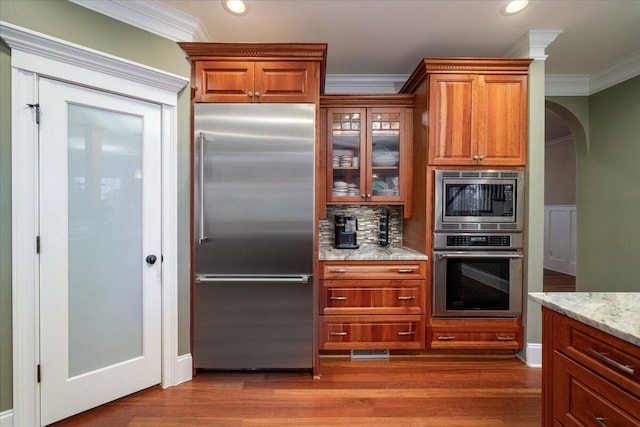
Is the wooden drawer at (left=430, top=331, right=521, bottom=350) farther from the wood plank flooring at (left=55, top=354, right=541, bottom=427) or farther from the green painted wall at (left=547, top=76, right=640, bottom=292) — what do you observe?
the green painted wall at (left=547, top=76, right=640, bottom=292)

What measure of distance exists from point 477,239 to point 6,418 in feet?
10.7

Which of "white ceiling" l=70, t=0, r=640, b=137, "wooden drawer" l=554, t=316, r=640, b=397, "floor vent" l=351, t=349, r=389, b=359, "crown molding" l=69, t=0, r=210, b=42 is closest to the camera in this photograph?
"wooden drawer" l=554, t=316, r=640, b=397

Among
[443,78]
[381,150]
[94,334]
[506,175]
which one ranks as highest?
[443,78]

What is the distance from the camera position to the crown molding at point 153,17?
5.87ft

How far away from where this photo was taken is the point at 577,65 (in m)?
2.77

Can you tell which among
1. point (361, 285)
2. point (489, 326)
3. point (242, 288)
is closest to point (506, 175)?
point (489, 326)

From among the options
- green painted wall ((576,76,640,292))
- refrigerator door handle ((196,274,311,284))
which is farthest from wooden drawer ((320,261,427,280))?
green painted wall ((576,76,640,292))

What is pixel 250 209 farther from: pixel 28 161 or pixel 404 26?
pixel 404 26

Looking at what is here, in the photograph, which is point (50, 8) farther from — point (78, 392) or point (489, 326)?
point (489, 326)

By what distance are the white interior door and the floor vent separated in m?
1.53

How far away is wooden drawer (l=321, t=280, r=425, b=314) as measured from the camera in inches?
91.4

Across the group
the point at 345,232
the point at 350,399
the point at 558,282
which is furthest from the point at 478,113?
the point at 558,282

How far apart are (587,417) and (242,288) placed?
1.91 m

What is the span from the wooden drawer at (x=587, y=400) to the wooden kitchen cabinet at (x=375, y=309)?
1.18 meters
